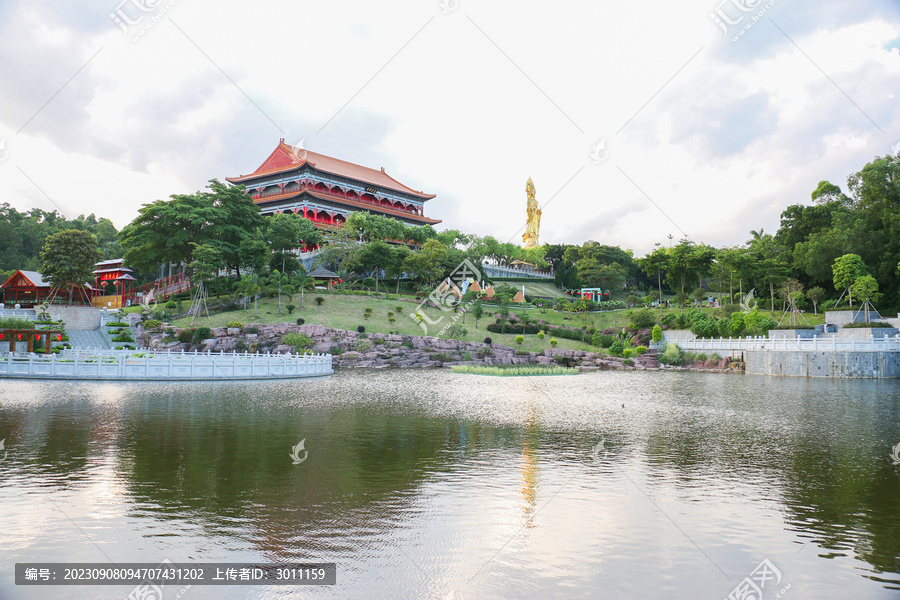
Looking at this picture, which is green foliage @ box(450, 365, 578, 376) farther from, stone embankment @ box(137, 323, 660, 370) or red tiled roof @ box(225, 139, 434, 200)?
red tiled roof @ box(225, 139, 434, 200)

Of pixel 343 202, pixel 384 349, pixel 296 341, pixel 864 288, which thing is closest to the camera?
pixel 864 288

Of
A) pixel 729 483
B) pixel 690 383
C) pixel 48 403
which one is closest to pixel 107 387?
pixel 48 403

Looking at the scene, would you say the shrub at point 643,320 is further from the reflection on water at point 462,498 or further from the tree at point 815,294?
the reflection on water at point 462,498

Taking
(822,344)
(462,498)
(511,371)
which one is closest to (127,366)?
(511,371)

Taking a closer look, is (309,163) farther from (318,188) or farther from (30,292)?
(30,292)

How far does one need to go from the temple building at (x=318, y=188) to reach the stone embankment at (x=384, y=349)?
27634 millimetres

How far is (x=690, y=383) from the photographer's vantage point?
27.7 meters

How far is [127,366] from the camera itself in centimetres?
2256

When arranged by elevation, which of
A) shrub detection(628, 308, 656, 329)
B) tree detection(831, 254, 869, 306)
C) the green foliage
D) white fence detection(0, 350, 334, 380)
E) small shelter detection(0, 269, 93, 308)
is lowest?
the green foliage

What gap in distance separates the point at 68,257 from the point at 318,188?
→ 35.3 meters

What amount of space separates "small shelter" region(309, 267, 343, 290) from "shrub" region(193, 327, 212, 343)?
15772 millimetres

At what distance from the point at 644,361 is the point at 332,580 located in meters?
38.6

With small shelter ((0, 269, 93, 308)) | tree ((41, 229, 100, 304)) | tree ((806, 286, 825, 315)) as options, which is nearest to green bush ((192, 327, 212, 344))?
tree ((41, 229, 100, 304))

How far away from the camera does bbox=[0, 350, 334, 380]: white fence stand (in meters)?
22.3
